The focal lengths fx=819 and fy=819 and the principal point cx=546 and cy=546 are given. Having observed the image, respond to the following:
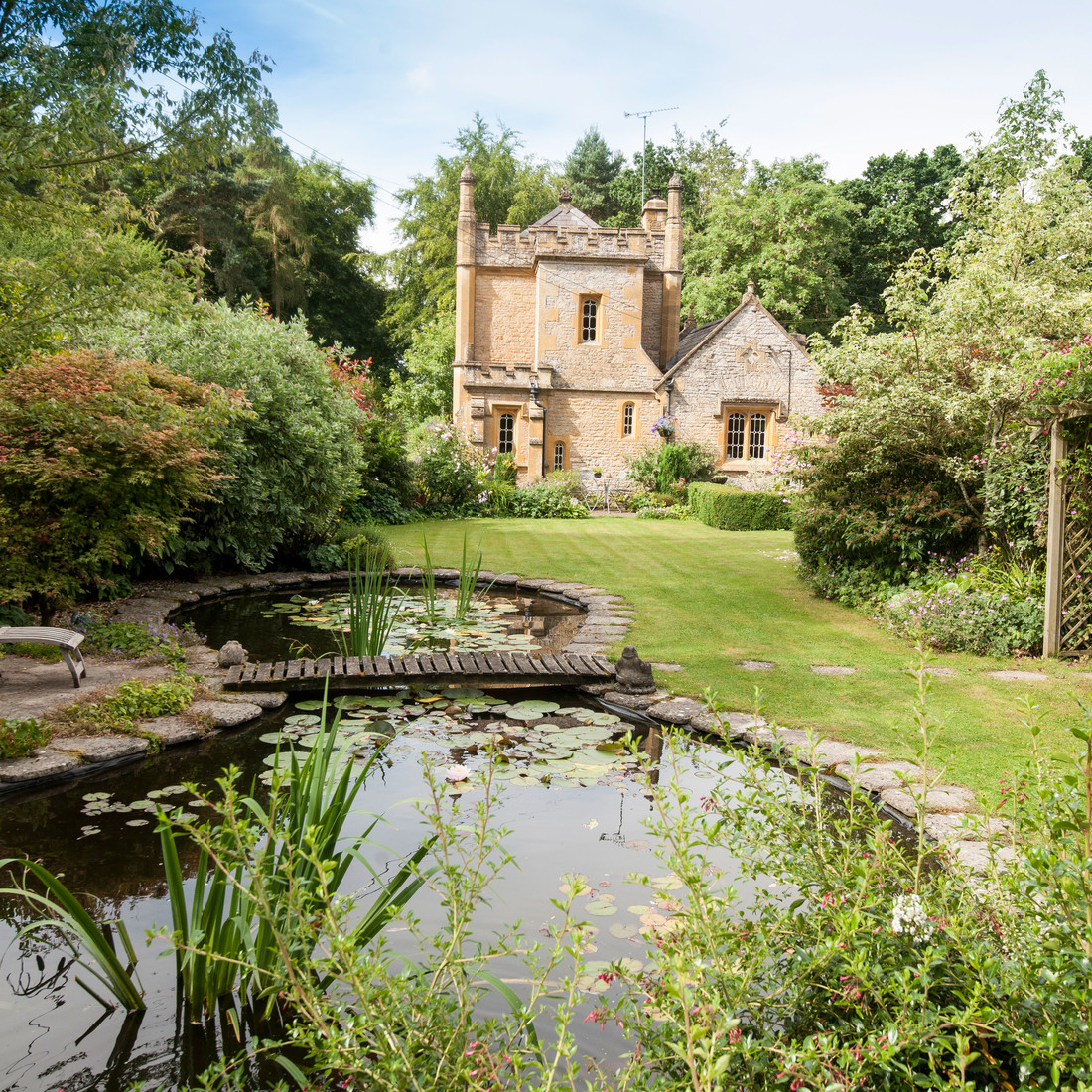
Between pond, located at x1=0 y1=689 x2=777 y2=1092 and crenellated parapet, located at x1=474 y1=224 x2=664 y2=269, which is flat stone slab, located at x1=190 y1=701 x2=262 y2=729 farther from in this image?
crenellated parapet, located at x1=474 y1=224 x2=664 y2=269

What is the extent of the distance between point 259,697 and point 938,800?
4.11m

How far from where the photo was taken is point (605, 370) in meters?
22.6

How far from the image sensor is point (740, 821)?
2.10 metres

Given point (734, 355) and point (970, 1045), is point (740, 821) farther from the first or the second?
point (734, 355)

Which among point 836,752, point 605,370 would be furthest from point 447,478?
point 836,752

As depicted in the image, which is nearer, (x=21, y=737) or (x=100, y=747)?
(x=21, y=737)

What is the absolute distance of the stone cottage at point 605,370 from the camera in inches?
861

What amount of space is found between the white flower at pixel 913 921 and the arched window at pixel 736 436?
2118 centimetres

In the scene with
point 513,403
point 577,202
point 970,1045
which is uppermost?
point 577,202

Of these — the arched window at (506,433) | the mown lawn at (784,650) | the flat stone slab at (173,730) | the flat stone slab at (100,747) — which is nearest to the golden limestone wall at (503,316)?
the arched window at (506,433)

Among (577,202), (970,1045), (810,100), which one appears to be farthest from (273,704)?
(577,202)

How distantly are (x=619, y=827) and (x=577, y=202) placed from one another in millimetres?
39740

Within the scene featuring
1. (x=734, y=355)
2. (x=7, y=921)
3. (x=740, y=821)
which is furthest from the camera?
(x=734, y=355)

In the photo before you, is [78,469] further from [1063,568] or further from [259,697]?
[1063,568]
